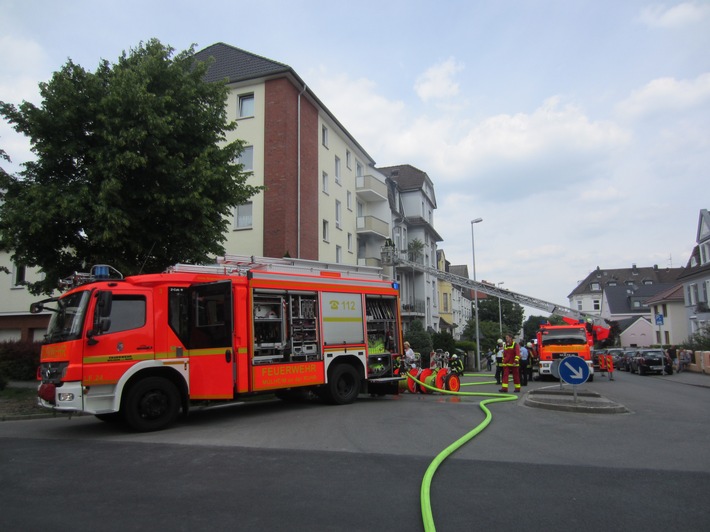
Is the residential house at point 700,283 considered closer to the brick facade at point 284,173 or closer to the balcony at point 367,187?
the balcony at point 367,187

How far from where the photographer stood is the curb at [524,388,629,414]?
1077cm

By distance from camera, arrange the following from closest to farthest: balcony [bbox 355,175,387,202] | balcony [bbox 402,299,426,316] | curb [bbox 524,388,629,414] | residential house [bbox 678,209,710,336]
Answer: curb [bbox 524,388,629,414]
balcony [bbox 355,175,387,202]
residential house [bbox 678,209,710,336]
balcony [bbox 402,299,426,316]

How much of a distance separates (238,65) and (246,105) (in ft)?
7.69

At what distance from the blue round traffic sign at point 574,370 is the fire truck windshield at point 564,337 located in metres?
11.6

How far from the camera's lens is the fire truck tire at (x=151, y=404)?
8852 millimetres

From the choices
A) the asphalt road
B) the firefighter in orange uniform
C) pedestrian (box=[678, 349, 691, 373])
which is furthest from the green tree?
pedestrian (box=[678, 349, 691, 373])

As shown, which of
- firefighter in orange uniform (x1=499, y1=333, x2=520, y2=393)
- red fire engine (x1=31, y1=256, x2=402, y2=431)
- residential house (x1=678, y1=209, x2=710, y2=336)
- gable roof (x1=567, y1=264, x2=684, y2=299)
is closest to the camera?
red fire engine (x1=31, y1=256, x2=402, y2=431)

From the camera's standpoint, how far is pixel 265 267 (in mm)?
11242

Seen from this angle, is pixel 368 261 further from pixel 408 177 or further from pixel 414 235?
pixel 408 177

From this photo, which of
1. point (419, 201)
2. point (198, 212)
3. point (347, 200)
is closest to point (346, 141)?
point (347, 200)

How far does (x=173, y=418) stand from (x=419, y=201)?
3885 cm

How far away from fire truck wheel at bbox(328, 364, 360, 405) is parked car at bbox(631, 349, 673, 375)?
24.2 m

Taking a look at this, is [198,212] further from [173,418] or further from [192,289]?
[173,418]

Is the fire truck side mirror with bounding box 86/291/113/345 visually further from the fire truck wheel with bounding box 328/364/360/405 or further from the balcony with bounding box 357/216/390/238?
the balcony with bounding box 357/216/390/238
